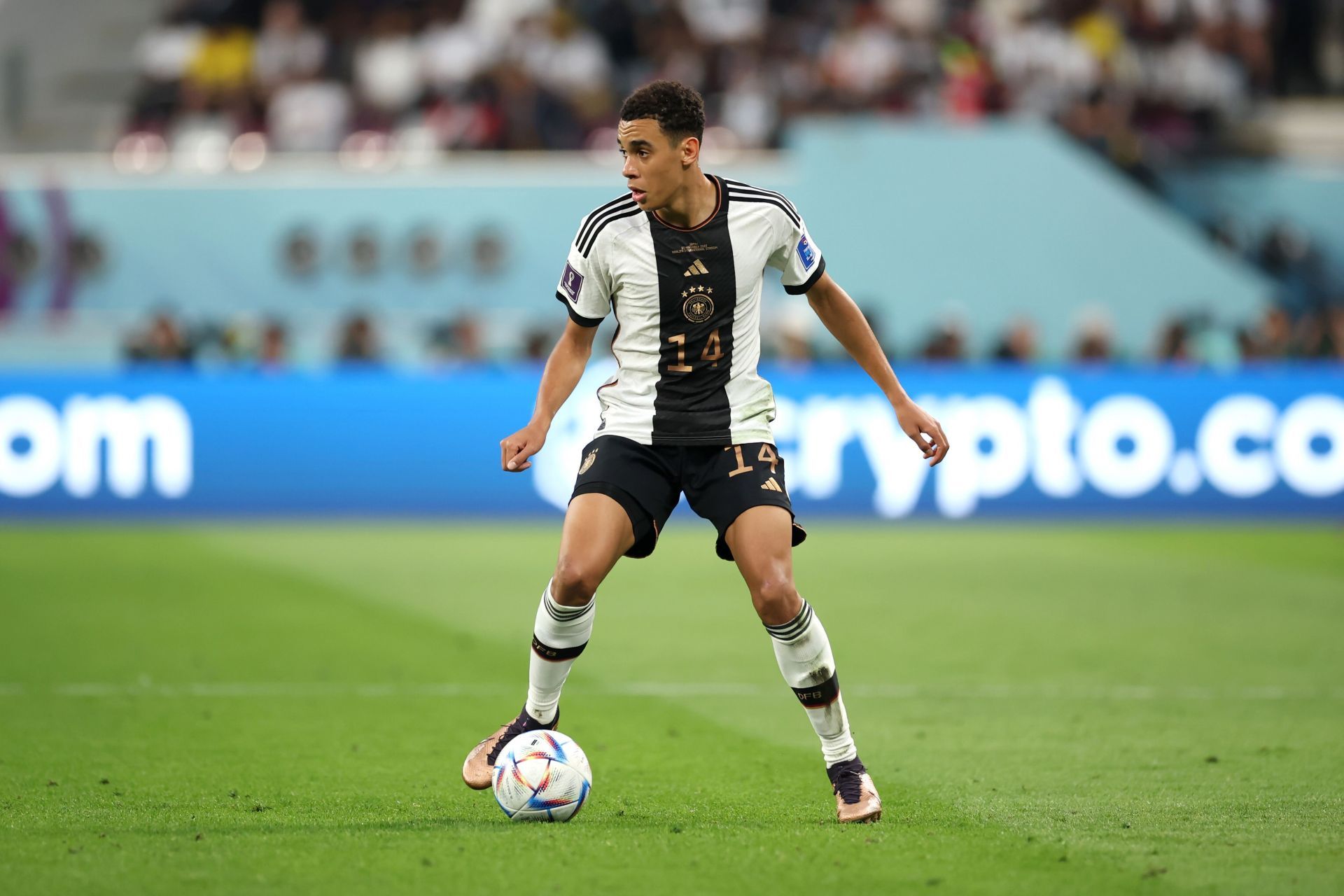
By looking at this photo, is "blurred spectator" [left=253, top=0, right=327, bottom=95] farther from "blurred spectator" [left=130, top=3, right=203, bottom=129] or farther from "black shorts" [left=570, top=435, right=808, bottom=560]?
"black shorts" [left=570, top=435, right=808, bottom=560]

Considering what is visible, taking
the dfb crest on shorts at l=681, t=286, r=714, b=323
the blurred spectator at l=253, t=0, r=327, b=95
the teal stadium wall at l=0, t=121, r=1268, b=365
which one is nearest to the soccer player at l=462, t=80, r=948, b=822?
the dfb crest on shorts at l=681, t=286, r=714, b=323

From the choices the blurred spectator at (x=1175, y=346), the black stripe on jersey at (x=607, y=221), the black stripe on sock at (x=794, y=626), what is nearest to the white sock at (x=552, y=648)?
the black stripe on sock at (x=794, y=626)

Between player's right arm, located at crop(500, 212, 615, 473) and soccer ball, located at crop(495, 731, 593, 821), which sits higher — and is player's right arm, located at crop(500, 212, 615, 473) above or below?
above

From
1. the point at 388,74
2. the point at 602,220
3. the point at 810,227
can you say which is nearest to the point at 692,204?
the point at 602,220

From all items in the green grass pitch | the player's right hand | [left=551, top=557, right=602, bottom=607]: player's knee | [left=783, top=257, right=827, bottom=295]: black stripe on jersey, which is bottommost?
the green grass pitch

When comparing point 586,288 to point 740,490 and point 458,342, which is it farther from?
point 458,342

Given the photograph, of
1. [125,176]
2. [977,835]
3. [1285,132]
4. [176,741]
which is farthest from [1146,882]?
[1285,132]

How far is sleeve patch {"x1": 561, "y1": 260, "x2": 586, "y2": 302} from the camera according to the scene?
19.1 ft

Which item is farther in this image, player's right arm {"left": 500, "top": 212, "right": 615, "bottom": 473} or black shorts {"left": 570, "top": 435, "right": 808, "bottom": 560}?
player's right arm {"left": 500, "top": 212, "right": 615, "bottom": 473}

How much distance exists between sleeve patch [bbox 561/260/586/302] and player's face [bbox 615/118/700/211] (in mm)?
357

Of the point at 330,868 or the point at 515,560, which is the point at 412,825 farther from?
the point at 515,560

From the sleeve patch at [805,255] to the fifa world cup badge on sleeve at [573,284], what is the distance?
2.44 feet

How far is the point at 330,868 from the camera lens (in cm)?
485

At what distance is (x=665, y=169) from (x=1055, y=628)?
5501 mm
